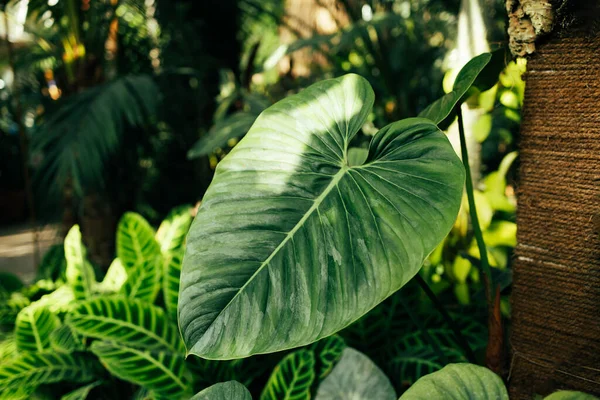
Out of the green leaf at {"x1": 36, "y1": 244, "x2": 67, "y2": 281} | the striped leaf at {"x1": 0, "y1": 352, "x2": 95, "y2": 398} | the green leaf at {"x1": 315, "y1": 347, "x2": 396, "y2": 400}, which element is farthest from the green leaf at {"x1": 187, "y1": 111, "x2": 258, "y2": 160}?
the green leaf at {"x1": 315, "y1": 347, "x2": 396, "y2": 400}

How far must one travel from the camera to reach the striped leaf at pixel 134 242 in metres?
1.57

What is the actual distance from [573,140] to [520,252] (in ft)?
0.70

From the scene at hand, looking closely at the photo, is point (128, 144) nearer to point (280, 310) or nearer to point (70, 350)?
point (70, 350)

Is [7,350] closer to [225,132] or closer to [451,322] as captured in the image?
[225,132]

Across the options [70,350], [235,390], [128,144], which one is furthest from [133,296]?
[128,144]

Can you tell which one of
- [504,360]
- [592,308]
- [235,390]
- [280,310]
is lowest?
[504,360]

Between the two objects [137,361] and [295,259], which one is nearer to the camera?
[295,259]

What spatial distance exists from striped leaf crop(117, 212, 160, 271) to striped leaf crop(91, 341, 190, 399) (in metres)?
0.50

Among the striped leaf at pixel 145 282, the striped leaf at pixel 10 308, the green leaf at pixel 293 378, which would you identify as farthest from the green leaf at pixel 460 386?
the striped leaf at pixel 10 308

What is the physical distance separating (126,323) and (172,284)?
16cm

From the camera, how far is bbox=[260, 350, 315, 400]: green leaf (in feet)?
3.34

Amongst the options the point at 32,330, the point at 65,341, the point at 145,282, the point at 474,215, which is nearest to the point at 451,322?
the point at 474,215

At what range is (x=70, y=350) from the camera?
3.98 ft

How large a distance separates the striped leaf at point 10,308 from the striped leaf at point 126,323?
1.67ft
